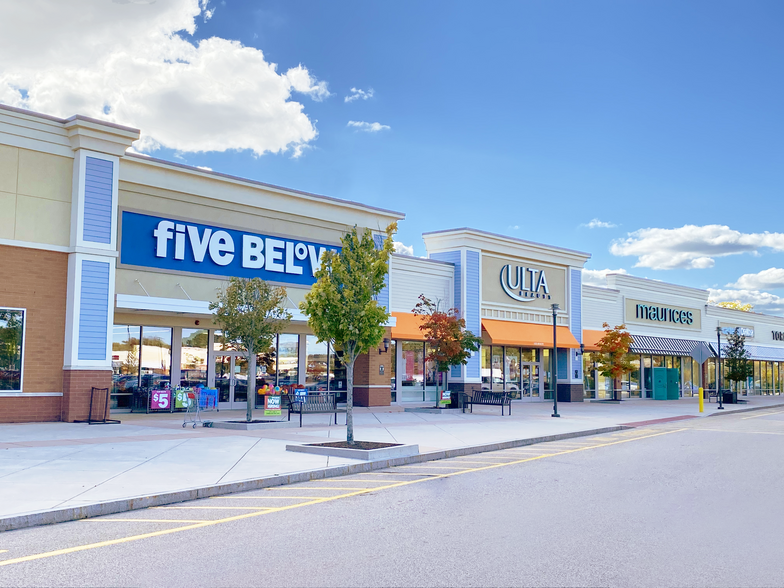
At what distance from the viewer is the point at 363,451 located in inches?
525

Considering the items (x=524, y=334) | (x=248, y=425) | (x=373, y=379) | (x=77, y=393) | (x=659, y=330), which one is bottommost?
(x=248, y=425)

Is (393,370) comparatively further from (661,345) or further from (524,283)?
(661,345)

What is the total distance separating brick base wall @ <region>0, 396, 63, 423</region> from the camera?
1851 centimetres

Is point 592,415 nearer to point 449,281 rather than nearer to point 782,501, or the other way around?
point 449,281

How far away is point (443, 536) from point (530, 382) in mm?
30628

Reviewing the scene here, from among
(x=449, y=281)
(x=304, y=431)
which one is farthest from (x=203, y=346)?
(x=449, y=281)

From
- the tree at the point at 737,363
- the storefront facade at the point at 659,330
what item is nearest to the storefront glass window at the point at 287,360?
the storefront facade at the point at 659,330

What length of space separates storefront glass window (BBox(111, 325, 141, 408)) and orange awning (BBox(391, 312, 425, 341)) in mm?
10129

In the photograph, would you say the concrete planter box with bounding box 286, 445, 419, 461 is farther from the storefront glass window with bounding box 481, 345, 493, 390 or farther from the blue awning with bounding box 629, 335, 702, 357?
the blue awning with bounding box 629, 335, 702, 357

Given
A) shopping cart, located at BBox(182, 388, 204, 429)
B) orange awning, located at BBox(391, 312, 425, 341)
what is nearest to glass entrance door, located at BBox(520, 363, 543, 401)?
orange awning, located at BBox(391, 312, 425, 341)

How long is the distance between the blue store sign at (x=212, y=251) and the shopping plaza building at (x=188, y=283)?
5 centimetres

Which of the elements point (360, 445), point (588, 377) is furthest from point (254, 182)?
point (588, 377)

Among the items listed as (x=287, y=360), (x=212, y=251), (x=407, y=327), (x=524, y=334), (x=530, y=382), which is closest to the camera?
(x=212, y=251)

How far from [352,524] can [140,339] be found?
17638mm
